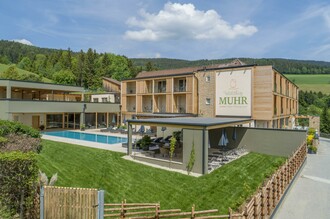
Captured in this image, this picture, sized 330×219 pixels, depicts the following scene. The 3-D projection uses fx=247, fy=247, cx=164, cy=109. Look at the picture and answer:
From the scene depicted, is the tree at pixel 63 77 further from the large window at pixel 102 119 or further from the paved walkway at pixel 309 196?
the paved walkway at pixel 309 196

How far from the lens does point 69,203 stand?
7754mm

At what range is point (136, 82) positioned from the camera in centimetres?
3906

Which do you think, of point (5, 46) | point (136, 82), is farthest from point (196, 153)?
point (5, 46)

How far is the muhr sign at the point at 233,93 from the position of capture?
28.3 m

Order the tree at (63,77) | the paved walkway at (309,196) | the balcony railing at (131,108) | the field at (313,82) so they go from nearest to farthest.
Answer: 1. the paved walkway at (309,196)
2. the balcony railing at (131,108)
3. the tree at (63,77)
4. the field at (313,82)

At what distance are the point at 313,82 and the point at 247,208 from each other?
11651 centimetres

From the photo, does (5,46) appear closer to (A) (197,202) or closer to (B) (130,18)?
(B) (130,18)

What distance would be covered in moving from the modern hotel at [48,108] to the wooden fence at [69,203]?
2410 cm

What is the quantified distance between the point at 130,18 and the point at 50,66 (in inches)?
3239

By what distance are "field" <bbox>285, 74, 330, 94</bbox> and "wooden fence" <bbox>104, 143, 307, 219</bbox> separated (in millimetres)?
95941

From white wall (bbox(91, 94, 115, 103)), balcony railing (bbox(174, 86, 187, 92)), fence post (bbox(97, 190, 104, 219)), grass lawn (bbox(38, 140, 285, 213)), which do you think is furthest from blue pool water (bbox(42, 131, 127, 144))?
fence post (bbox(97, 190, 104, 219))

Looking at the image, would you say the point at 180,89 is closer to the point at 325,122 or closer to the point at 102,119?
the point at 102,119

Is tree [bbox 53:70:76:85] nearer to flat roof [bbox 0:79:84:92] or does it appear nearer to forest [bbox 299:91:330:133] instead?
flat roof [bbox 0:79:84:92]

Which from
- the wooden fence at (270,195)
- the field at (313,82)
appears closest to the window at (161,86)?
the wooden fence at (270,195)
